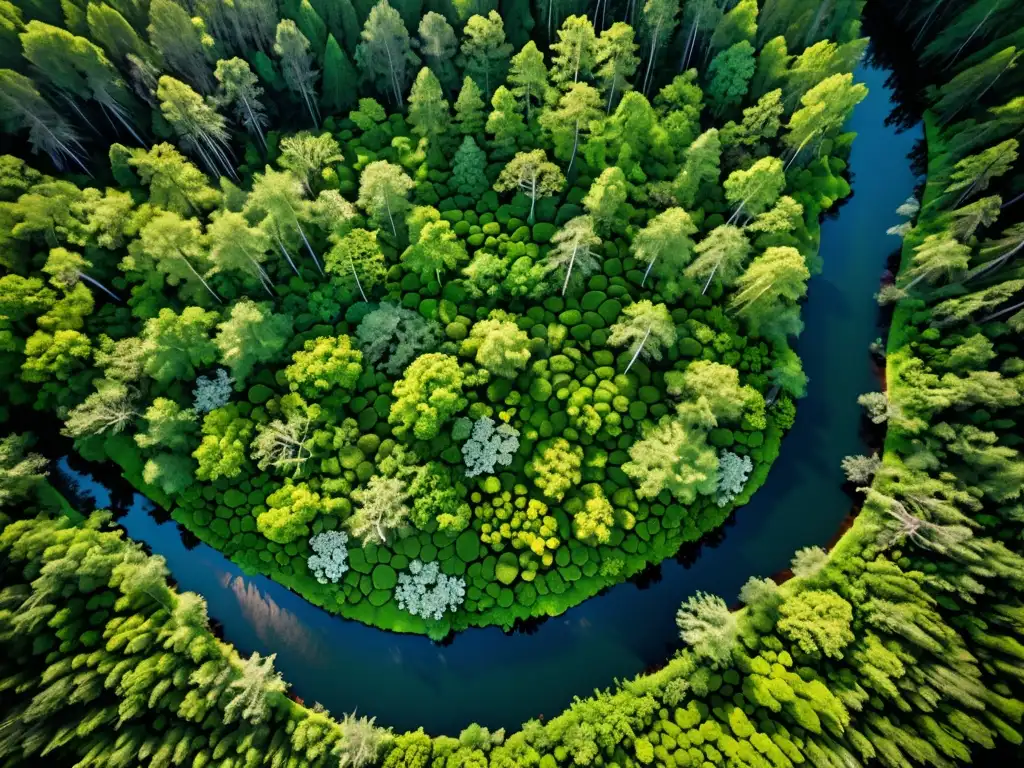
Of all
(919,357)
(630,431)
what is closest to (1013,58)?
(919,357)

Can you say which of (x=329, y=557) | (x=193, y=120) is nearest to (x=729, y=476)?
(x=329, y=557)

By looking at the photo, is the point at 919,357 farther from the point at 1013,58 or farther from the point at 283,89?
the point at 283,89

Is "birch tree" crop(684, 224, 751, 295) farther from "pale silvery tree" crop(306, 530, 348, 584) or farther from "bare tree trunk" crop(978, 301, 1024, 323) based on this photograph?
"pale silvery tree" crop(306, 530, 348, 584)

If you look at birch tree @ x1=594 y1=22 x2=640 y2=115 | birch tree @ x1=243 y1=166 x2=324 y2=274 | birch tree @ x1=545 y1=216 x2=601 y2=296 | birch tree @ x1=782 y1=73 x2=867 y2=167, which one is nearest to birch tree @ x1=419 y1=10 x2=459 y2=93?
birch tree @ x1=594 y1=22 x2=640 y2=115

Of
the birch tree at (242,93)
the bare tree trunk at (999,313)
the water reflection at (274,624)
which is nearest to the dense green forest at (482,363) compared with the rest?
the bare tree trunk at (999,313)

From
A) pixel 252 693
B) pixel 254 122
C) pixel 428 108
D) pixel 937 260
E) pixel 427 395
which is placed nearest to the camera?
pixel 252 693

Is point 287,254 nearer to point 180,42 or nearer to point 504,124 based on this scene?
point 180,42

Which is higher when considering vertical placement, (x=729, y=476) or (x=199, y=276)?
(x=199, y=276)
